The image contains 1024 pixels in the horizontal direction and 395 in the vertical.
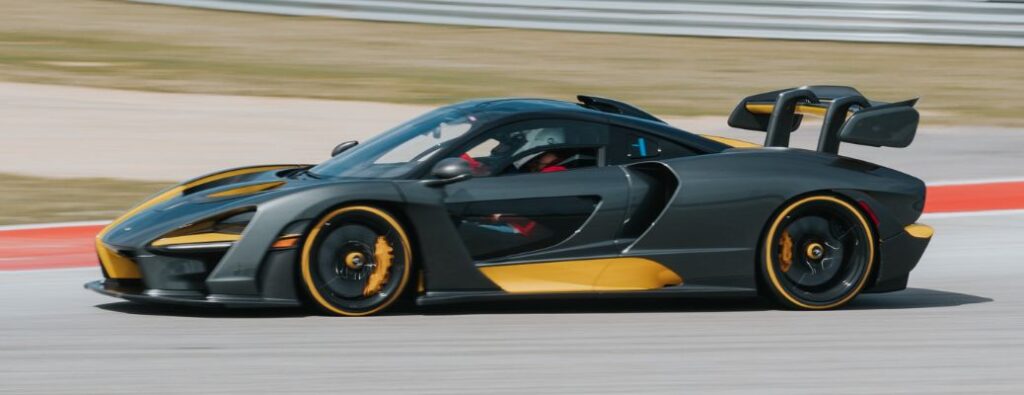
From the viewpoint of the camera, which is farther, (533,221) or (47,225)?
(47,225)

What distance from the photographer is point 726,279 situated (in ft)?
22.7

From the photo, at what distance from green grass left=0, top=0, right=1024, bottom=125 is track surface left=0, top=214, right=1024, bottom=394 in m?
8.26

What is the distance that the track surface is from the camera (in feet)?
17.8

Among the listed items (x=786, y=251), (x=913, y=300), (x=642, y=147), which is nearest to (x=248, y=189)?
(x=642, y=147)

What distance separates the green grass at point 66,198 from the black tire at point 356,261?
3.83 metres

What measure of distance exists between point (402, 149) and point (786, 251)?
6.14 ft

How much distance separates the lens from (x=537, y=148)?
687 centimetres

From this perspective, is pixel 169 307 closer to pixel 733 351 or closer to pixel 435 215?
pixel 435 215

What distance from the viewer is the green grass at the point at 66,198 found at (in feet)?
32.6

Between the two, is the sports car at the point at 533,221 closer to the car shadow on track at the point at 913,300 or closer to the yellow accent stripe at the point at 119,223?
the yellow accent stripe at the point at 119,223

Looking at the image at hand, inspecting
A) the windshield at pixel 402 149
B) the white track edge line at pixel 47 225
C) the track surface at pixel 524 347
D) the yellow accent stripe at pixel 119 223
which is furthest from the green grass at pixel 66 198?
the windshield at pixel 402 149

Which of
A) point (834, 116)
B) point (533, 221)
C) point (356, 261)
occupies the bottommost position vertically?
point (356, 261)

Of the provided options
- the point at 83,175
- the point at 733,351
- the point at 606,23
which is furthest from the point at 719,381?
the point at 606,23

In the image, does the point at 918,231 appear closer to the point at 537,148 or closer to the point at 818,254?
the point at 818,254
